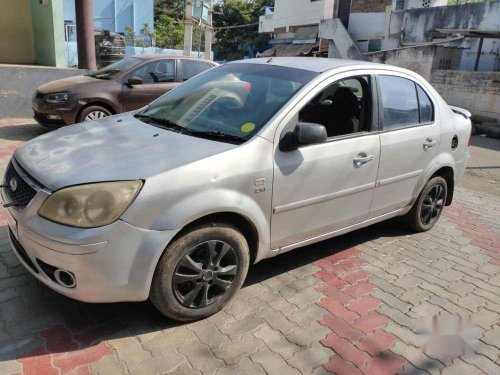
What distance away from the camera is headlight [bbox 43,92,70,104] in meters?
7.43

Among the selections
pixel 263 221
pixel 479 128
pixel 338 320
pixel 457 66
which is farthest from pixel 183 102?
pixel 457 66

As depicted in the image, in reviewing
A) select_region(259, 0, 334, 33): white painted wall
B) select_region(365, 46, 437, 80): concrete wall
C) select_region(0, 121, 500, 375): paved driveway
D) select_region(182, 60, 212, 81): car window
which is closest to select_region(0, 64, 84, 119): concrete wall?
select_region(182, 60, 212, 81): car window

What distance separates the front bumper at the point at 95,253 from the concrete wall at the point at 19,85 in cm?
764

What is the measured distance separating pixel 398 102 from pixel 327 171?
1.22m

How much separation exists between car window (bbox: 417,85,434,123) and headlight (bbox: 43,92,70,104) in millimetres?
5719

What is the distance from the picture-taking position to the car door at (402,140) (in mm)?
3848

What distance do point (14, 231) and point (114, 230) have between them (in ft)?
2.84

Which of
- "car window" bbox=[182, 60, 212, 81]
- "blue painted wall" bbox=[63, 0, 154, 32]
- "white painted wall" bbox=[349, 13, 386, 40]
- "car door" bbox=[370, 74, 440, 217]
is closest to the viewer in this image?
"car door" bbox=[370, 74, 440, 217]

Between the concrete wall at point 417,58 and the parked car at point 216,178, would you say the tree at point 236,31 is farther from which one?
the parked car at point 216,178

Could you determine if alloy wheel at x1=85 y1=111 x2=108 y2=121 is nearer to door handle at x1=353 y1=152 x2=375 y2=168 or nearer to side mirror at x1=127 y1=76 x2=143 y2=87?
side mirror at x1=127 y1=76 x2=143 y2=87

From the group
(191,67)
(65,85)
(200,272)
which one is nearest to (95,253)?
(200,272)

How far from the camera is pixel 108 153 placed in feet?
9.21

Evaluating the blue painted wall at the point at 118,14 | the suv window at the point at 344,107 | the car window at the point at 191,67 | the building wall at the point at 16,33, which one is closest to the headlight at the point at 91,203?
the suv window at the point at 344,107

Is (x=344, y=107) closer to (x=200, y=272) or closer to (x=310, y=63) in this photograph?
(x=310, y=63)
